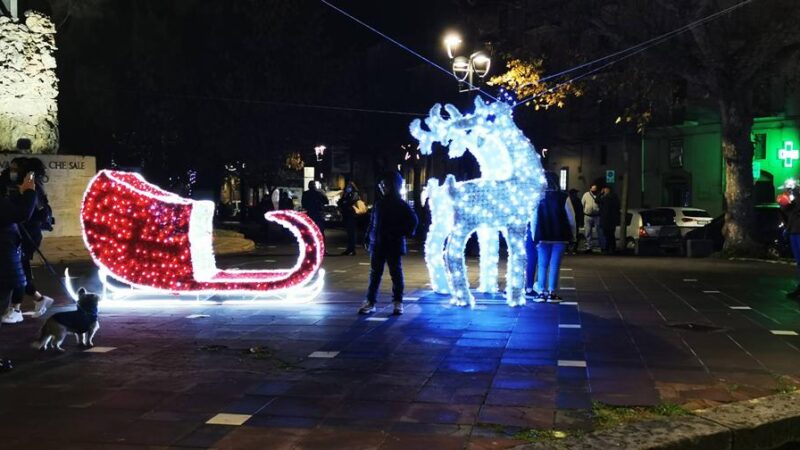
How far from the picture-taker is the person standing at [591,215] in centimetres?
1917

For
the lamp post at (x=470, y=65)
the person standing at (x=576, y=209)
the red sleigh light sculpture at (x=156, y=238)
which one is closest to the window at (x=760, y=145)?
the person standing at (x=576, y=209)

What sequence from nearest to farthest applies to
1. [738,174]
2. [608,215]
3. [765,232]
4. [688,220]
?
1. [738,174]
2. [765,232]
3. [608,215]
4. [688,220]

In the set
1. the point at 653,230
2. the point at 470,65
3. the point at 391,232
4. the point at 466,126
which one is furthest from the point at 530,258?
the point at 653,230

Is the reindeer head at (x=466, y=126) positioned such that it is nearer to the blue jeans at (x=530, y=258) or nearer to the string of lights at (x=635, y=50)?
the blue jeans at (x=530, y=258)

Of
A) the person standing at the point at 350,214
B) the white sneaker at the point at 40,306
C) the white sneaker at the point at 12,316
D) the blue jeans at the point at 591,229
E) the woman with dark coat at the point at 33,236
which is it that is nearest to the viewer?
the woman with dark coat at the point at 33,236

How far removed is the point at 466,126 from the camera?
9656 millimetres

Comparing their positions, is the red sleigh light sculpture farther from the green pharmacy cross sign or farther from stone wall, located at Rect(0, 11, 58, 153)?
the green pharmacy cross sign

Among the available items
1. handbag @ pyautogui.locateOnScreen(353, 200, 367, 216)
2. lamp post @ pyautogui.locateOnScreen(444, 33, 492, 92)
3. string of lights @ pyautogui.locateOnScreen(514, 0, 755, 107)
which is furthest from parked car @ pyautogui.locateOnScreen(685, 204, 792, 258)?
handbag @ pyautogui.locateOnScreen(353, 200, 367, 216)

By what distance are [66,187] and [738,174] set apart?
16736mm

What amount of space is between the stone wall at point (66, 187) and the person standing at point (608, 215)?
43.0 feet

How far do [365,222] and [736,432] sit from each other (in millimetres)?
15217

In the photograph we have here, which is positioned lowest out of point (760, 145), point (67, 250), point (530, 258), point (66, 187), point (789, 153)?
point (67, 250)

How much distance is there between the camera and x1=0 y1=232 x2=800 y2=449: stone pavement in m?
4.73

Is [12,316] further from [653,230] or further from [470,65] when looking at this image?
[653,230]
